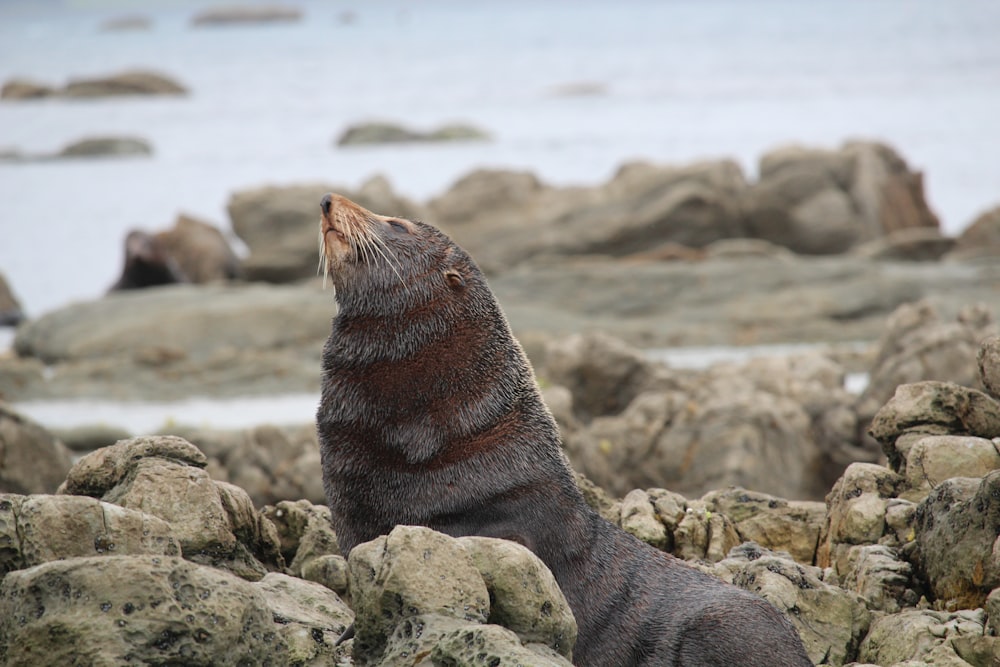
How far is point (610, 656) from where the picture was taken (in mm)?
4211

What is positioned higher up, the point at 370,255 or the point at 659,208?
the point at 370,255

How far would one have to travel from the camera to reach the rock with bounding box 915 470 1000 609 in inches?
182

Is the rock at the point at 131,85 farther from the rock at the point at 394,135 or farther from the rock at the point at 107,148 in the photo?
the rock at the point at 394,135

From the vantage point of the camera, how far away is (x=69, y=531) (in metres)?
3.78

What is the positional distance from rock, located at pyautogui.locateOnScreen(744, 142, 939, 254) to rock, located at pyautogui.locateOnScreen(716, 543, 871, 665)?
16.9 meters

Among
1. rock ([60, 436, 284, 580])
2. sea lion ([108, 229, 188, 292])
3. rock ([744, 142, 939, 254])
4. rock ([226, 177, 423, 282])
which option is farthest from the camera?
rock ([744, 142, 939, 254])

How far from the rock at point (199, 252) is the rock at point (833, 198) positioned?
863cm

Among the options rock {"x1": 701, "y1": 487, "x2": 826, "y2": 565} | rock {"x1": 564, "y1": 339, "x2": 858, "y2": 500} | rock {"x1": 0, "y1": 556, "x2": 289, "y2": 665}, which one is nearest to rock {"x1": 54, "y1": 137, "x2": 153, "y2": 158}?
rock {"x1": 564, "y1": 339, "x2": 858, "y2": 500}

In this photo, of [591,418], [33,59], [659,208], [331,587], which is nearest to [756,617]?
[331,587]

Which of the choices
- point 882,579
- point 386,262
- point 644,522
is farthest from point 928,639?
point 386,262

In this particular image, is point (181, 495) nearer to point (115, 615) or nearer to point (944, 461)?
point (115, 615)

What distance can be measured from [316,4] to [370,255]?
623ft

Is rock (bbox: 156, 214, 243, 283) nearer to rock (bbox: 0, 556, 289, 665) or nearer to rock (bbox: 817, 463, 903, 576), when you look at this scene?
rock (bbox: 817, 463, 903, 576)

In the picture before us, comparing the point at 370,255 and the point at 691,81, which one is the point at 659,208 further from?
the point at 691,81
